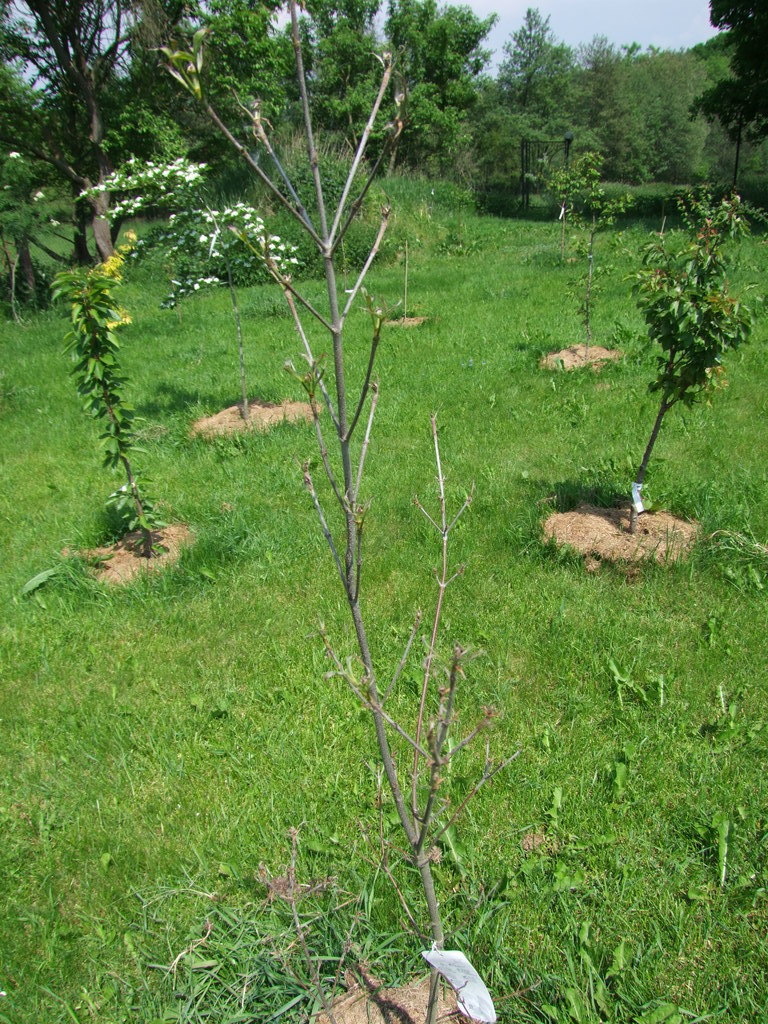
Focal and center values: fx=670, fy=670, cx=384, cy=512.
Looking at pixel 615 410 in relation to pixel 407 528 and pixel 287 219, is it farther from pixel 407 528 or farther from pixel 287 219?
pixel 287 219

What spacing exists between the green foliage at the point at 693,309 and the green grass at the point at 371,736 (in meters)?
0.90

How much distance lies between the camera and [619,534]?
13.3ft

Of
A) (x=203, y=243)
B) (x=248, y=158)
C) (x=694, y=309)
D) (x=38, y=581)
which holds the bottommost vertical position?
(x=38, y=581)

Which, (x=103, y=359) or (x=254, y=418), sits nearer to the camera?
(x=103, y=359)

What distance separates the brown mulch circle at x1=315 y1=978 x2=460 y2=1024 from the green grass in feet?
0.22

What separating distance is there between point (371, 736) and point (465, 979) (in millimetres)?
1772

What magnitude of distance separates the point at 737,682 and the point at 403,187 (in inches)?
680

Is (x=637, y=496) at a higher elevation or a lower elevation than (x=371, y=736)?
higher

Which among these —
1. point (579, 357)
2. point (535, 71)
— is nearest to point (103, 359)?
point (579, 357)

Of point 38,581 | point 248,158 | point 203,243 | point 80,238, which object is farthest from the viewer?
point 80,238

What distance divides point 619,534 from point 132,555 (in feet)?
10.5

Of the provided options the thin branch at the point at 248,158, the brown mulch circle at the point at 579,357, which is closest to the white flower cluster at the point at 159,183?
the brown mulch circle at the point at 579,357

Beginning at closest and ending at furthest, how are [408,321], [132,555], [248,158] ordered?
1. [248,158]
2. [132,555]
3. [408,321]

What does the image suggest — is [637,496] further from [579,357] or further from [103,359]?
[579,357]
